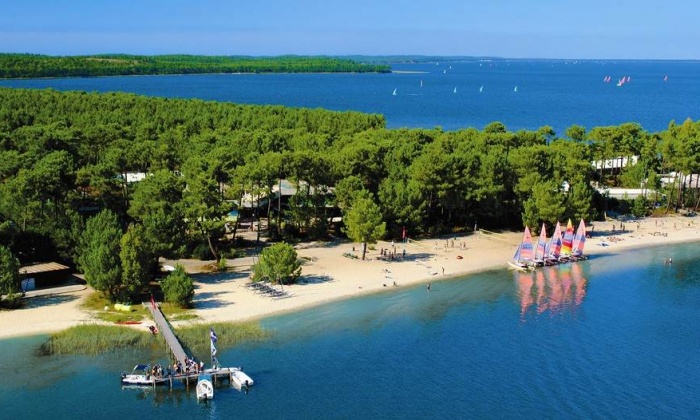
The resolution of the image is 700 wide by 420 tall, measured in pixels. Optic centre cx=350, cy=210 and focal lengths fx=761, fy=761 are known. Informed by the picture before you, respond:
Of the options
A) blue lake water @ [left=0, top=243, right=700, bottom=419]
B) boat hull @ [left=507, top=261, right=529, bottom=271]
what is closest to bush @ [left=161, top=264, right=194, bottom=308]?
blue lake water @ [left=0, top=243, right=700, bottom=419]

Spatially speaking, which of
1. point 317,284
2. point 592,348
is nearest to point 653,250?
point 592,348

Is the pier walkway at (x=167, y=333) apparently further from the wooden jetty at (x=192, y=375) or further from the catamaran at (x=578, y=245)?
the catamaran at (x=578, y=245)

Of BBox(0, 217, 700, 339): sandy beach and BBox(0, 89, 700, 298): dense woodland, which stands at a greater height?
BBox(0, 89, 700, 298): dense woodland

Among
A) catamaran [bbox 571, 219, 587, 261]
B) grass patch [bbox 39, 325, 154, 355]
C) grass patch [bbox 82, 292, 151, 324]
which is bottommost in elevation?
grass patch [bbox 39, 325, 154, 355]

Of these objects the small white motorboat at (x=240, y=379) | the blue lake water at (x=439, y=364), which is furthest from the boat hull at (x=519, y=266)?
the small white motorboat at (x=240, y=379)

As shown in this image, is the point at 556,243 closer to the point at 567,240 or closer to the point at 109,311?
the point at 567,240

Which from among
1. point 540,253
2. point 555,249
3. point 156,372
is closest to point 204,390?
point 156,372

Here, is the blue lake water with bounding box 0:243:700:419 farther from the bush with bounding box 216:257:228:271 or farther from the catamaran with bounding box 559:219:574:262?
the bush with bounding box 216:257:228:271
